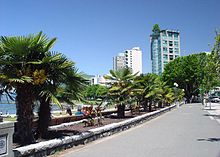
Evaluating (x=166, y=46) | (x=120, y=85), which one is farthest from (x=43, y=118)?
(x=166, y=46)

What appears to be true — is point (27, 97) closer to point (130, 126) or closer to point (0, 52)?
point (0, 52)

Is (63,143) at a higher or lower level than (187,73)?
lower

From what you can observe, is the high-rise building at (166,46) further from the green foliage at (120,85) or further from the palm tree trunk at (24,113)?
the palm tree trunk at (24,113)

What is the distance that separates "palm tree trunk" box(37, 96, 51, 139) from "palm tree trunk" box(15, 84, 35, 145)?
0.78 meters

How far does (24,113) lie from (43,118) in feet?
3.48

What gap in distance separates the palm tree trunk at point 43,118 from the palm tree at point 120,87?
9.22 metres

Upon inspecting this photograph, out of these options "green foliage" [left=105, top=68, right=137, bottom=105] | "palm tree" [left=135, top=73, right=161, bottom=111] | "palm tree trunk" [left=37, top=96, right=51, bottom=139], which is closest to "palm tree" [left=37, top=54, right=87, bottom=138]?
"palm tree trunk" [left=37, top=96, right=51, bottom=139]

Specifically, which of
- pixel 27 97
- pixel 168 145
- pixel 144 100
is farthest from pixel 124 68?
pixel 27 97

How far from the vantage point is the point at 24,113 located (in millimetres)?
9031

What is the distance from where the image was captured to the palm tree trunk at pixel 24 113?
8.98 meters

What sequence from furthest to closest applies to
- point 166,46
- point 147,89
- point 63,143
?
1. point 166,46
2. point 147,89
3. point 63,143

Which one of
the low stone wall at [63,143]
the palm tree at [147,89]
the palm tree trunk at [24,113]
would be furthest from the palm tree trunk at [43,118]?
the palm tree at [147,89]

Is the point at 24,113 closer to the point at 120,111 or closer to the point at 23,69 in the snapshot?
the point at 23,69

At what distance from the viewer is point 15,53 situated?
889cm
